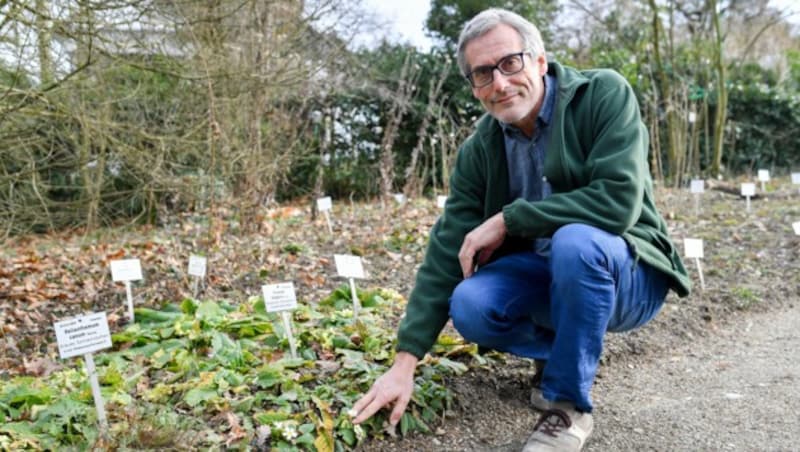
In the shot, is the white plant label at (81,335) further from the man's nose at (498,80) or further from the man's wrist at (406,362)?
the man's nose at (498,80)

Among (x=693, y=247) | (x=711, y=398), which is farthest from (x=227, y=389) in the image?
(x=693, y=247)

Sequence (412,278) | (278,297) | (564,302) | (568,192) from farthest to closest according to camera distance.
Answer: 1. (412,278)
2. (278,297)
3. (568,192)
4. (564,302)

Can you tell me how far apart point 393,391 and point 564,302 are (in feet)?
1.88

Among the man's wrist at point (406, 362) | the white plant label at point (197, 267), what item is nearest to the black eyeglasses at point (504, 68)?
the man's wrist at point (406, 362)

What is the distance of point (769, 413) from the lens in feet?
8.05

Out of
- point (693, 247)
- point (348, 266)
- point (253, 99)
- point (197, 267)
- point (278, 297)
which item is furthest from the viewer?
point (253, 99)

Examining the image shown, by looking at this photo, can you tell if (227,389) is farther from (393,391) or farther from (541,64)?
(541,64)

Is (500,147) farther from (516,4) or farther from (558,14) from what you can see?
(558,14)

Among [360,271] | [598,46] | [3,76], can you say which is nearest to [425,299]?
[360,271]

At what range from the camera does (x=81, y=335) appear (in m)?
2.05

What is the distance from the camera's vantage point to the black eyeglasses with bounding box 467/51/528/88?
216cm

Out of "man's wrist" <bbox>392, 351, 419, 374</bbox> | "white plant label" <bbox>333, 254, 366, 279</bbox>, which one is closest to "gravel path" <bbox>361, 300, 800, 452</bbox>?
"man's wrist" <bbox>392, 351, 419, 374</bbox>

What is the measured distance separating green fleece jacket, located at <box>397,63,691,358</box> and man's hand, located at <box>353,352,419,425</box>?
5 cm

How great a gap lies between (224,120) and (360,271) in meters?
3.48
